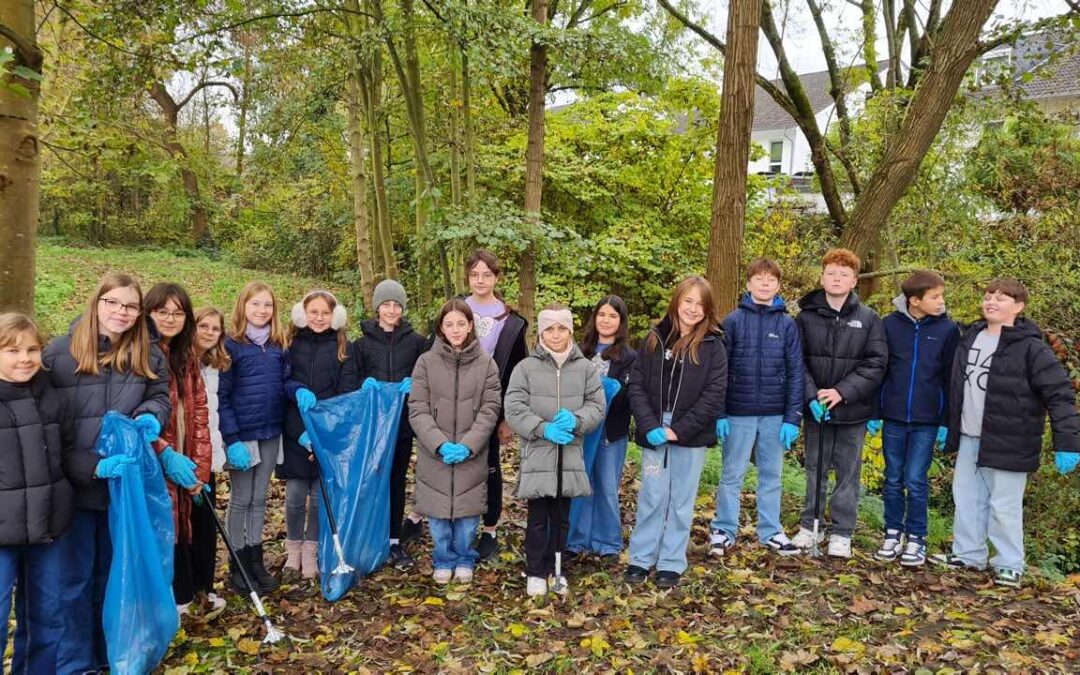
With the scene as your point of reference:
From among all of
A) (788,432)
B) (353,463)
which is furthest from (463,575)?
(788,432)

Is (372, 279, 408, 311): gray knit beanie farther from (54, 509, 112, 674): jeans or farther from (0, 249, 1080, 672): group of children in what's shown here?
(54, 509, 112, 674): jeans

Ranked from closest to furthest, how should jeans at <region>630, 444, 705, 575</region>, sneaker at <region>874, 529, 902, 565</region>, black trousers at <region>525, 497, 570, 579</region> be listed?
black trousers at <region>525, 497, 570, 579</region>, jeans at <region>630, 444, 705, 575</region>, sneaker at <region>874, 529, 902, 565</region>

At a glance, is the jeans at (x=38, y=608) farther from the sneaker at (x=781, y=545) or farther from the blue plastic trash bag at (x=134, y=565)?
the sneaker at (x=781, y=545)

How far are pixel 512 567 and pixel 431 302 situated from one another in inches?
208

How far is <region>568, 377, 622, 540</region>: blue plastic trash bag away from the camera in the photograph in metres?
4.21

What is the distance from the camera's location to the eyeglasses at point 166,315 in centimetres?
336

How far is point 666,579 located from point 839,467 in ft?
4.51

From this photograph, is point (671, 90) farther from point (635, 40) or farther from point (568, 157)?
point (635, 40)

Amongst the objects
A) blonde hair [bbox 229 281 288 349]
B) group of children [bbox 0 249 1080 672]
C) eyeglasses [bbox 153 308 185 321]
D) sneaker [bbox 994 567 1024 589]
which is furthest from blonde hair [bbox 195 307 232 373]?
sneaker [bbox 994 567 1024 589]

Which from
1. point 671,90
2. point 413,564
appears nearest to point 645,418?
point 413,564

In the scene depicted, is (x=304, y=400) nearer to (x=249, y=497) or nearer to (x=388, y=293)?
(x=249, y=497)

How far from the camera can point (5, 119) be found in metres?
3.77

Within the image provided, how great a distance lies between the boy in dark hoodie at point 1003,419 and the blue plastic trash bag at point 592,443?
206 cm

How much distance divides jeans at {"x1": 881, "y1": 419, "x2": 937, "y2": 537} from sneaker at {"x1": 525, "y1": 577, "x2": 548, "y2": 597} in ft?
7.62
